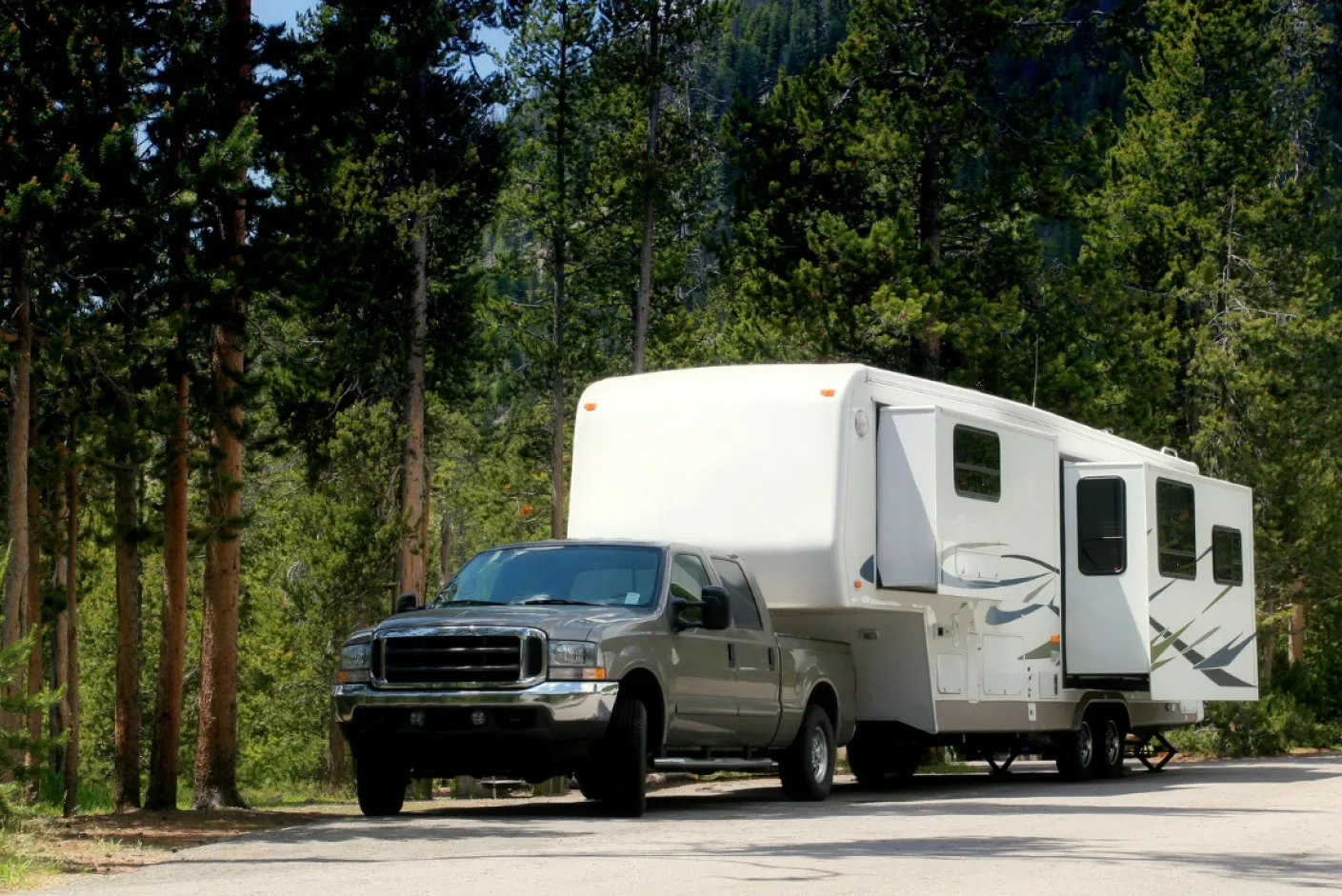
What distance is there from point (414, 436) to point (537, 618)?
1810 cm

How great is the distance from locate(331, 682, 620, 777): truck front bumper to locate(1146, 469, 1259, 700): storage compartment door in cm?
847

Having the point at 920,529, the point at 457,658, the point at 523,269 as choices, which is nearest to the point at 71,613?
the point at 523,269

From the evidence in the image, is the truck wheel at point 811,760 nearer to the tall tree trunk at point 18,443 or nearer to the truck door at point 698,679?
the truck door at point 698,679

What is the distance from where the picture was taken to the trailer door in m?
18.8

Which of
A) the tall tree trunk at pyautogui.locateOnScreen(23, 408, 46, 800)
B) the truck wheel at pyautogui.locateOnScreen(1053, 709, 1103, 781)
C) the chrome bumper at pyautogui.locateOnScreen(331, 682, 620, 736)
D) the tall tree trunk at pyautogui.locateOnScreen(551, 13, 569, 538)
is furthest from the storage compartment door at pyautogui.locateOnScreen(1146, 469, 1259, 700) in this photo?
the tall tree trunk at pyautogui.locateOnScreen(551, 13, 569, 538)

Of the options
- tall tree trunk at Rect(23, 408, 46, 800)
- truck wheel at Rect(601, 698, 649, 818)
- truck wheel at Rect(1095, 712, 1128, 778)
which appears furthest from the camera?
truck wheel at Rect(1095, 712, 1128, 778)

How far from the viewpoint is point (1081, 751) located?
1955 centimetres

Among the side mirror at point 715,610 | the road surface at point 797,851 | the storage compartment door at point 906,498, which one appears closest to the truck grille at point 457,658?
the road surface at point 797,851

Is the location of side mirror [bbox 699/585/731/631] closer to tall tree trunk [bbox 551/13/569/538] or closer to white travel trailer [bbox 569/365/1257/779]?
white travel trailer [bbox 569/365/1257/779]

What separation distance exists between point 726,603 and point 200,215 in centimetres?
599

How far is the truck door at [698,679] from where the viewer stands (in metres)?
13.7

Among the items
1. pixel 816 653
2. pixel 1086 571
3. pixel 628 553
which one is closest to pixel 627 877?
pixel 628 553

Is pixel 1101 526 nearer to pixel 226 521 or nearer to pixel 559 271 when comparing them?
pixel 226 521

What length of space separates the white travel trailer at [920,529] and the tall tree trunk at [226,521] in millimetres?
3489
